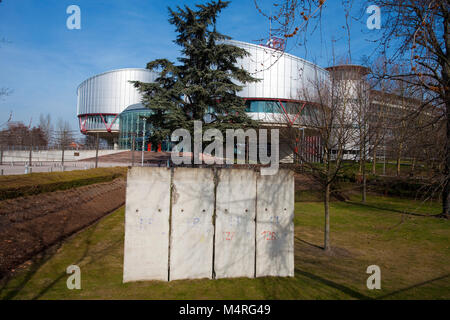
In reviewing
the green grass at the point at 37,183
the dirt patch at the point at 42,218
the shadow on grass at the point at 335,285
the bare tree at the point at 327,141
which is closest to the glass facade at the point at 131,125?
the green grass at the point at 37,183

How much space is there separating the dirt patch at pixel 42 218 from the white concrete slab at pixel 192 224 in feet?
10.8

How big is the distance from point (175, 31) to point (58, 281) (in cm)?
1690

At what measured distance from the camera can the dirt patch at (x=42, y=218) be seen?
643 centimetres

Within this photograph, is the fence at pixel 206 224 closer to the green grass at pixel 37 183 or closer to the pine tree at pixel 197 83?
the green grass at pixel 37 183

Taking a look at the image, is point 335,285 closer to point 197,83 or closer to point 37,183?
point 37,183

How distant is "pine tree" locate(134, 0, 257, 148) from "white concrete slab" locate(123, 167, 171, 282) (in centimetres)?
1142

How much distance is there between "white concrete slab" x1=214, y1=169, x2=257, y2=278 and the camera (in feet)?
16.4

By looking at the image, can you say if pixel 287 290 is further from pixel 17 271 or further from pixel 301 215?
pixel 301 215

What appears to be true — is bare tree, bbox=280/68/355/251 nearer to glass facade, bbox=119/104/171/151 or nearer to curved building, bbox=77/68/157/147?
glass facade, bbox=119/104/171/151

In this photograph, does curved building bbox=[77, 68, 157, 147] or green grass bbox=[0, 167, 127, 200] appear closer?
green grass bbox=[0, 167, 127, 200]

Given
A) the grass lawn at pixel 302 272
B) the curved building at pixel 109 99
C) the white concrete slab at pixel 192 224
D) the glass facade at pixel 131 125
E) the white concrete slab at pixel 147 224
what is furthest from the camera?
the curved building at pixel 109 99

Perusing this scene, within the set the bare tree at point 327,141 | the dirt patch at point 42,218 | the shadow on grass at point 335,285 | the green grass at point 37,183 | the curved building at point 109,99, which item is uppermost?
the curved building at point 109,99

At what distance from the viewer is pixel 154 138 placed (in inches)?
655

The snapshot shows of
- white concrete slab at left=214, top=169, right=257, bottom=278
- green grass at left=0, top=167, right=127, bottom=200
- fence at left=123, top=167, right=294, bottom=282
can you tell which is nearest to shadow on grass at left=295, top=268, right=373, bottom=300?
fence at left=123, top=167, right=294, bottom=282
